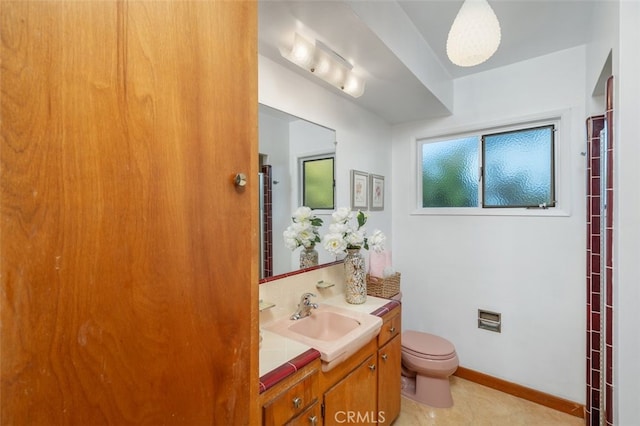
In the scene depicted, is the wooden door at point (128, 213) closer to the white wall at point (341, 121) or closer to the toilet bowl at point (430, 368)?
the white wall at point (341, 121)

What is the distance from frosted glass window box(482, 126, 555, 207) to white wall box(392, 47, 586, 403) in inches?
4.2

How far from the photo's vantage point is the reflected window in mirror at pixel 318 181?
1.76 metres

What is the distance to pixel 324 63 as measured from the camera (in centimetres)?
151

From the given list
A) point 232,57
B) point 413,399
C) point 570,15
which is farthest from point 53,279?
point 570,15

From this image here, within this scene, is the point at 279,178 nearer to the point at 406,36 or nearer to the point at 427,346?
the point at 406,36

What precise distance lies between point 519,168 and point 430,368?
1628 millimetres

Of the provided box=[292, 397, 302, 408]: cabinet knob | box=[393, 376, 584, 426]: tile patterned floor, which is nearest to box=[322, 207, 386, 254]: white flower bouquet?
box=[292, 397, 302, 408]: cabinet knob

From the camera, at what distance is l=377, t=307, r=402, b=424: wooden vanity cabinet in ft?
5.22

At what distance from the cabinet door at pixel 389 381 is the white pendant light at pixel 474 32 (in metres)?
1.50

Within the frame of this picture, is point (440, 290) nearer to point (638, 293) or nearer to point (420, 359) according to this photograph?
point (420, 359)

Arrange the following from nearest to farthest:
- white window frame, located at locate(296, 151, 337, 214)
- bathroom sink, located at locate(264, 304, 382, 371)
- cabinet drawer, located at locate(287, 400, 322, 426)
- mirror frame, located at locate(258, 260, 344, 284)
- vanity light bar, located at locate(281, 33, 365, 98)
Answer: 1. cabinet drawer, located at locate(287, 400, 322, 426)
2. bathroom sink, located at locate(264, 304, 382, 371)
3. vanity light bar, located at locate(281, 33, 365, 98)
4. mirror frame, located at locate(258, 260, 344, 284)
5. white window frame, located at locate(296, 151, 337, 214)

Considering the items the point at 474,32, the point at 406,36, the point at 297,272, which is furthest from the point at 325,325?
the point at 406,36

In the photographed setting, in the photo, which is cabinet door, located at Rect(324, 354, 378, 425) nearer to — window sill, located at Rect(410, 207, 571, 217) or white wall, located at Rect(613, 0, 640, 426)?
white wall, located at Rect(613, 0, 640, 426)

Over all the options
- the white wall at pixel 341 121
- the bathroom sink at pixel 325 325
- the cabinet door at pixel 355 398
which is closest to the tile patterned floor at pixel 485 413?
the cabinet door at pixel 355 398
